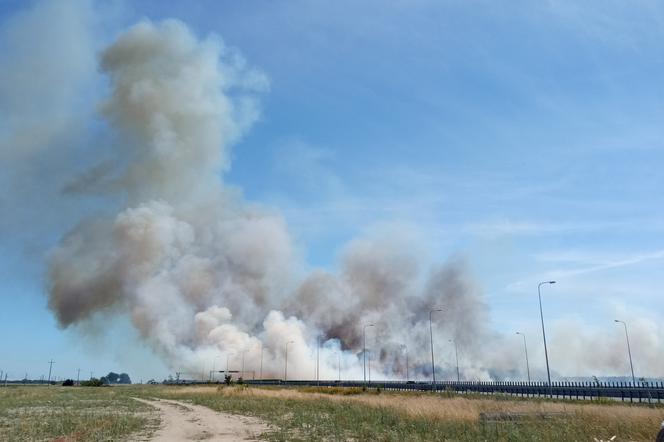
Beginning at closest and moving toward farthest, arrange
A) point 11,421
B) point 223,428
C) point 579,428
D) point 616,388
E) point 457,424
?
point 579,428 → point 457,424 → point 223,428 → point 11,421 → point 616,388

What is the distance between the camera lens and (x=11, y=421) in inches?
1224

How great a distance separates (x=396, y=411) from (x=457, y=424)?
932 centimetres

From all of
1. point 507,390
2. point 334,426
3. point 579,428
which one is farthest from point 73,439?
point 507,390

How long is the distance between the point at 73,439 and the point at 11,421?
535 inches

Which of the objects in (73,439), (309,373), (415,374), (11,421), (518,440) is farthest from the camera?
(415,374)

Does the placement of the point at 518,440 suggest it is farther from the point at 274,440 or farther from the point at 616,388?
the point at 616,388

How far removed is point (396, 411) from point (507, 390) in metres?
42.5

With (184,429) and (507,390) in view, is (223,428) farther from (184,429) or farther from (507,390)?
(507,390)

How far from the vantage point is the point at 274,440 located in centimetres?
2164

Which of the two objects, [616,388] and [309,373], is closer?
[616,388]

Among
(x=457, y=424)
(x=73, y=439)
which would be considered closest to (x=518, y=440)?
(x=457, y=424)

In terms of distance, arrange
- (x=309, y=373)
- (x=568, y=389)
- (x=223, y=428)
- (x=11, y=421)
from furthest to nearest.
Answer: (x=309, y=373), (x=568, y=389), (x=11, y=421), (x=223, y=428)

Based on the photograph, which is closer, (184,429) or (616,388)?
(184,429)

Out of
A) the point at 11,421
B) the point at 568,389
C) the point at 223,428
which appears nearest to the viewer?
the point at 223,428
